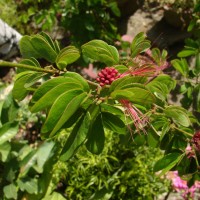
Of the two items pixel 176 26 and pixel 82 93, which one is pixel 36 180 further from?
pixel 176 26

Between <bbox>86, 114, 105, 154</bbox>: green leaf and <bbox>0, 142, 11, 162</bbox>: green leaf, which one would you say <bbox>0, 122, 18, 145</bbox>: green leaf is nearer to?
<bbox>0, 142, 11, 162</bbox>: green leaf

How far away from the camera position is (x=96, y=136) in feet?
3.23

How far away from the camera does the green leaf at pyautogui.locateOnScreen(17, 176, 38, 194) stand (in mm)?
2271

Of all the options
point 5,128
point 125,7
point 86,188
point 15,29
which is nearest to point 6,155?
point 5,128

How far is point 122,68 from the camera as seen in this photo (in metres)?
1.02

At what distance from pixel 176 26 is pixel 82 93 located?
3.35 metres

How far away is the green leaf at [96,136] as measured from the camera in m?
0.97

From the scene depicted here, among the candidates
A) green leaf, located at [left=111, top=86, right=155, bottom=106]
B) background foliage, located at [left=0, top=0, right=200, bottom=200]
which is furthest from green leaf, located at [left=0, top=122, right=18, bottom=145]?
green leaf, located at [left=111, top=86, right=155, bottom=106]

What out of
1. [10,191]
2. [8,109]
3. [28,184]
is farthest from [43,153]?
[8,109]

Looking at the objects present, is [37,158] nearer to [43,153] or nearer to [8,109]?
[43,153]

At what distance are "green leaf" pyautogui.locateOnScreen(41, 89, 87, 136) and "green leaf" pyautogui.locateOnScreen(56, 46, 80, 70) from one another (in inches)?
5.2

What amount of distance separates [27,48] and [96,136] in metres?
0.31

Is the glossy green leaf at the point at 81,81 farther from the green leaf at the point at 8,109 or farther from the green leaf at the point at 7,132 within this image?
the green leaf at the point at 7,132

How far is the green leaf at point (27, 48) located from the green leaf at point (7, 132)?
129cm
